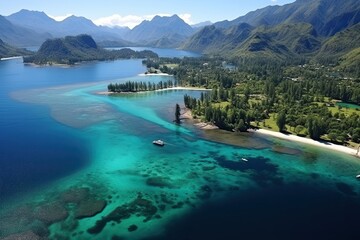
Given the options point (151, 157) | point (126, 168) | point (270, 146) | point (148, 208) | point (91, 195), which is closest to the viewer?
point (148, 208)

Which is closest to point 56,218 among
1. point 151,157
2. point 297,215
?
point 151,157

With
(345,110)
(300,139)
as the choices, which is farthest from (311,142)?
(345,110)

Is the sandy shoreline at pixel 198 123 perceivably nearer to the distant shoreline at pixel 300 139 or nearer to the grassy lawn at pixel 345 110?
the distant shoreline at pixel 300 139

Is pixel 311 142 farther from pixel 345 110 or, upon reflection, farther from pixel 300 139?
pixel 345 110

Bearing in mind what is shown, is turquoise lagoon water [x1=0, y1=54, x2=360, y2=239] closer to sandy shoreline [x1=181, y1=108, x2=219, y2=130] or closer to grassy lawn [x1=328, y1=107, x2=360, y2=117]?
sandy shoreline [x1=181, y1=108, x2=219, y2=130]

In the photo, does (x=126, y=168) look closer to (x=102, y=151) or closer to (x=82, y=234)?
(x=102, y=151)

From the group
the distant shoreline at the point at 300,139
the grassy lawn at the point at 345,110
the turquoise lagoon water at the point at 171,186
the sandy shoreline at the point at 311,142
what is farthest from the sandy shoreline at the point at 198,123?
the grassy lawn at the point at 345,110

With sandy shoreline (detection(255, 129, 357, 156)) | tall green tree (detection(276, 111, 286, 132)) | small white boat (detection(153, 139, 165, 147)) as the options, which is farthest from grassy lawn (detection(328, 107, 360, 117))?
small white boat (detection(153, 139, 165, 147))

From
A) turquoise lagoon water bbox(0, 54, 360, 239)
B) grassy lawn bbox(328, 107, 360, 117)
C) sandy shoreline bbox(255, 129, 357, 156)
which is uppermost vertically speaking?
grassy lawn bbox(328, 107, 360, 117)
